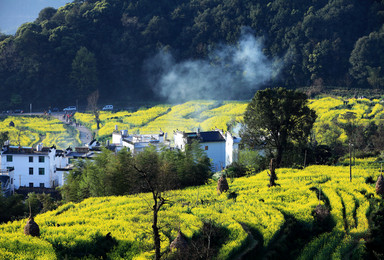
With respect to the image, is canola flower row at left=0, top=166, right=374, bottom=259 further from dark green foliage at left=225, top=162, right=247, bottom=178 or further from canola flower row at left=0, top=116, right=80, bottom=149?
canola flower row at left=0, top=116, right=80, bottom=149

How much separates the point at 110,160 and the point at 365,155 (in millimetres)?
26481

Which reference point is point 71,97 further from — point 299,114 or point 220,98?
point 299,114

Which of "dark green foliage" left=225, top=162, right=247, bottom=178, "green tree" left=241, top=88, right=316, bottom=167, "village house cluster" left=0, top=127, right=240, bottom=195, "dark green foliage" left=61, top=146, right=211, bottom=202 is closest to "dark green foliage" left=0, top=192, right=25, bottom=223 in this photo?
"dark green foliage" left=61, top=146, right=211, bottom=202

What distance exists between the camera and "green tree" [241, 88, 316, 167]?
43.2 metres

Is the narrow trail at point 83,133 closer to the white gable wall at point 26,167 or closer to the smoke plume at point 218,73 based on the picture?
the white gable wall at point 26,167

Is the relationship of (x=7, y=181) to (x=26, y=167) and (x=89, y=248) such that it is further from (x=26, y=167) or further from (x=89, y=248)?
(x=89, y=248)

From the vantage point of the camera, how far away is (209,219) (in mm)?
26469

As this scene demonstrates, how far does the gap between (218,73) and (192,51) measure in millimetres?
9160

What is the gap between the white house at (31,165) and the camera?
53.9m

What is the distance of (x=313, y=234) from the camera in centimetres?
2848

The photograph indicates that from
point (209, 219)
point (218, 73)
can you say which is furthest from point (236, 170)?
point (218, 73)

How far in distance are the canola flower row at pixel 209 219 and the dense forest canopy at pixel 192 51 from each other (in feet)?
205

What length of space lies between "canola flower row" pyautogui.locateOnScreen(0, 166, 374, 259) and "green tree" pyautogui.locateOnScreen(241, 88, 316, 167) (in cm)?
702

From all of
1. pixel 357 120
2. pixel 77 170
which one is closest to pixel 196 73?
pixel 357 120
